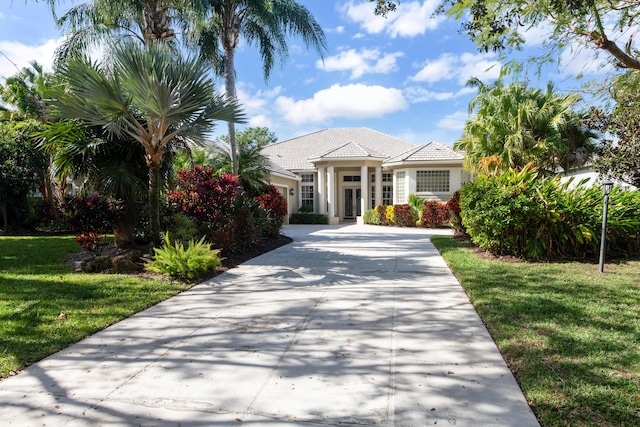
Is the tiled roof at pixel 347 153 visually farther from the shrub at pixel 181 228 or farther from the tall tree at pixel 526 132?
the shrub at pixel 181 228

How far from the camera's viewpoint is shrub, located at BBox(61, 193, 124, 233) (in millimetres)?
8516

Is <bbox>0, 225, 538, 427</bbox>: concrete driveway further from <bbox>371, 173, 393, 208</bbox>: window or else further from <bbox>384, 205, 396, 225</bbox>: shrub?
<bbox>371, 173, 393, 208</bbox>: window

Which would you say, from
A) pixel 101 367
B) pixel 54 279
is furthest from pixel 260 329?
pixel 54 279

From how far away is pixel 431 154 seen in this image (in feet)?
69.7

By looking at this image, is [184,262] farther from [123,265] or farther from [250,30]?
[250,30]

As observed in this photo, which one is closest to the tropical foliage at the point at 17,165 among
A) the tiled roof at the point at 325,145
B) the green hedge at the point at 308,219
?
the green hedge at the point at 308,219

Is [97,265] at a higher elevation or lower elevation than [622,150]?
lower

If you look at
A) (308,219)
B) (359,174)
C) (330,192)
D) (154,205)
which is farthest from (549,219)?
(359,174)

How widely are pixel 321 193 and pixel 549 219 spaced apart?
16284 millimetres

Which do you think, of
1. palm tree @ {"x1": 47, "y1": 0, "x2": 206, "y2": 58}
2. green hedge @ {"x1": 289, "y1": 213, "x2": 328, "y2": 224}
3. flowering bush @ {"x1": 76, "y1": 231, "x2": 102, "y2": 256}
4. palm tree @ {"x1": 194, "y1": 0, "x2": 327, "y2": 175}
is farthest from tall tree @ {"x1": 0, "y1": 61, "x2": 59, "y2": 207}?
green hedge @ {"x1": 289, "y1": 213, "x2": 328, "y2": 224}

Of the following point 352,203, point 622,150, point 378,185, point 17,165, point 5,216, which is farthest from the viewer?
point 352,203

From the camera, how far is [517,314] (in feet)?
16.1

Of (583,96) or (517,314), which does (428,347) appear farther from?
(583,96)

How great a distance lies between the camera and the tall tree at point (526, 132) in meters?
13.7
